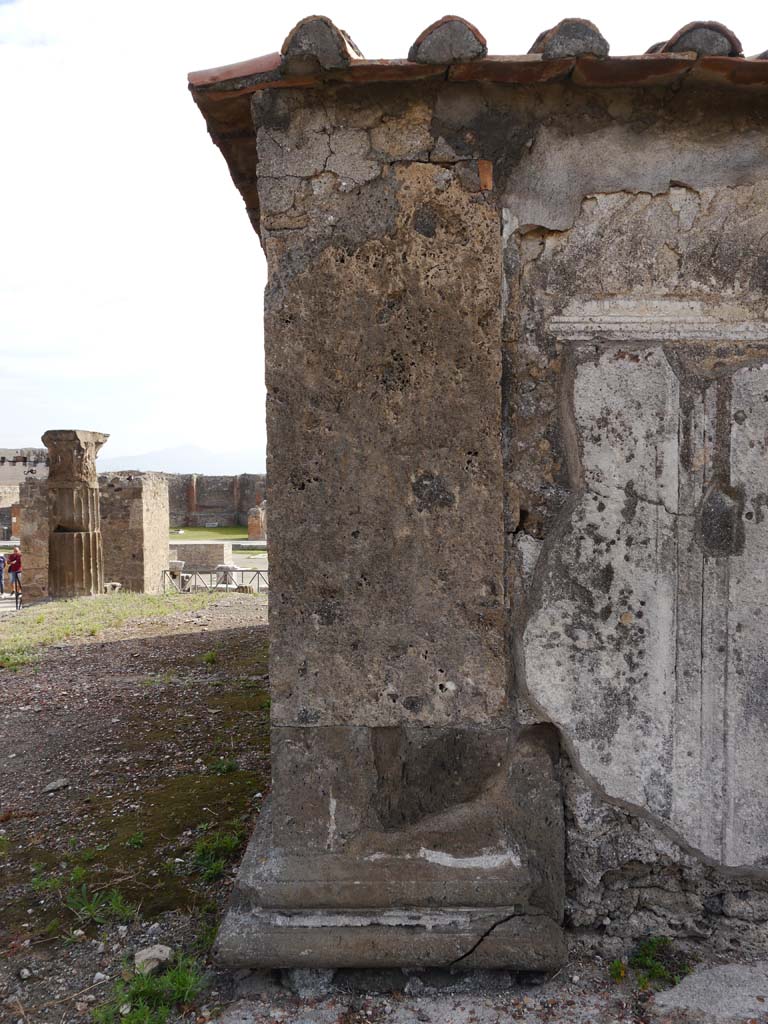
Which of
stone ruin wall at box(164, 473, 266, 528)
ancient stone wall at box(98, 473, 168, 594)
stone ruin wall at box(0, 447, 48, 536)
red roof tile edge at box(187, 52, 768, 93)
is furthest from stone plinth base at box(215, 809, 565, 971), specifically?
stone ruin wall at box(0, 447, 48, 536)

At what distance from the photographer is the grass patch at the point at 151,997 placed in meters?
2.11

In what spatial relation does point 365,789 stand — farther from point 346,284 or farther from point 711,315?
point 711,315

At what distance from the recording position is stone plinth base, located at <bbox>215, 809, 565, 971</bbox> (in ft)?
7.16

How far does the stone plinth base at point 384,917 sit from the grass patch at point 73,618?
522 centimetres

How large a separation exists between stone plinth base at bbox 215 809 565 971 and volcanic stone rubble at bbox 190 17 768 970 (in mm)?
11

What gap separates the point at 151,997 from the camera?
7.23 ft

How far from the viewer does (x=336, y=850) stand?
2.37 meters

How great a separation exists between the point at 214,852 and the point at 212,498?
1204 inches

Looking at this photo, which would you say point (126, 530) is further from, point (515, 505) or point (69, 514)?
point (515, 505)

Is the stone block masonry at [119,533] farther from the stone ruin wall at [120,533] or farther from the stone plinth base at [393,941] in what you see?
the stone plinth base at [393,941]

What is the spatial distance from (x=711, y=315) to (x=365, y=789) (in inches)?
72.3

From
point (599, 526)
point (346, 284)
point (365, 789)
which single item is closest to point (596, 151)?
point (346, 284)

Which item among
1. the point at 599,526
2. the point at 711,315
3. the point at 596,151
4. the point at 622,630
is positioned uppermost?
the point at 596,151

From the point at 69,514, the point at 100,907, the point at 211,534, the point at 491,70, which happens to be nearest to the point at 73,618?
the point at 69,514
